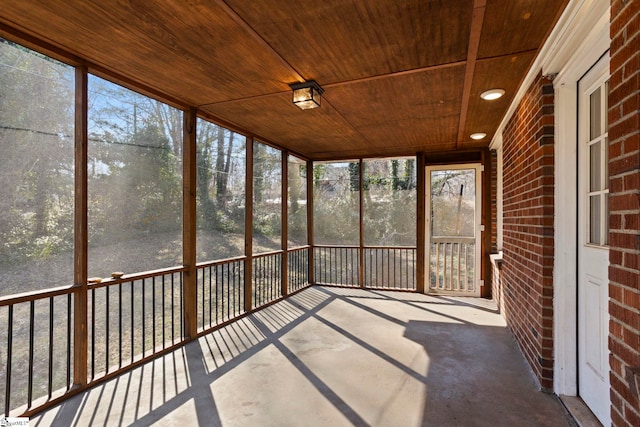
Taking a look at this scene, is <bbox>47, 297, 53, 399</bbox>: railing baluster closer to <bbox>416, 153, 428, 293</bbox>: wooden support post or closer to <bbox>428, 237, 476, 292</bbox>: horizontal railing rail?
<bbox>416, 153, 428, 293</bbox>: wooden support post

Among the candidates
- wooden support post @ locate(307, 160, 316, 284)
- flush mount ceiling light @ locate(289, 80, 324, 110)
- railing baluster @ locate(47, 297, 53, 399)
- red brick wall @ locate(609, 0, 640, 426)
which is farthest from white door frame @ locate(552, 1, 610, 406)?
wooden support post @ locate(307, 160, 316, 284)

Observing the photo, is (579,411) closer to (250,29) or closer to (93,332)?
(250,29)

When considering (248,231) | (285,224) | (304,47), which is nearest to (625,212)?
(304,47)

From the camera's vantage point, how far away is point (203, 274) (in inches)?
136

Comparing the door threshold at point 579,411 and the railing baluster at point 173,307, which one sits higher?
the railing baluster at point 173,307

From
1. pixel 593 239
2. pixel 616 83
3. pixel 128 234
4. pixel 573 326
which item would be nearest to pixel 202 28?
pixel 128 234

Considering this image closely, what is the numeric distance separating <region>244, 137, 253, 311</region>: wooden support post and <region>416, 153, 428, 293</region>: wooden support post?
271 centimetres

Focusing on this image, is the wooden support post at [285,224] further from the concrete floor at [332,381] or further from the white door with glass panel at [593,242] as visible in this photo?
the white door with glass panel at [593,242]

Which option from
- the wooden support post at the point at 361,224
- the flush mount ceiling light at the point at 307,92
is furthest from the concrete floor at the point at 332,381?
the flush mount ceiling light at the point at 307,92

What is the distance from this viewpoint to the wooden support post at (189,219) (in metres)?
3.21

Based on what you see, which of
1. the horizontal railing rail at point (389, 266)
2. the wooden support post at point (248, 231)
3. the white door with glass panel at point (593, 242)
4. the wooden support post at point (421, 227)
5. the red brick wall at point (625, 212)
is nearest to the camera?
the red brick wall at point (625, 212)

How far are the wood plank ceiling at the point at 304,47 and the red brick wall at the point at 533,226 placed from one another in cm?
35

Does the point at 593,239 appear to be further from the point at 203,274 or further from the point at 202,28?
the point at 203,274

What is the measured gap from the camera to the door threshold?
1858mm
